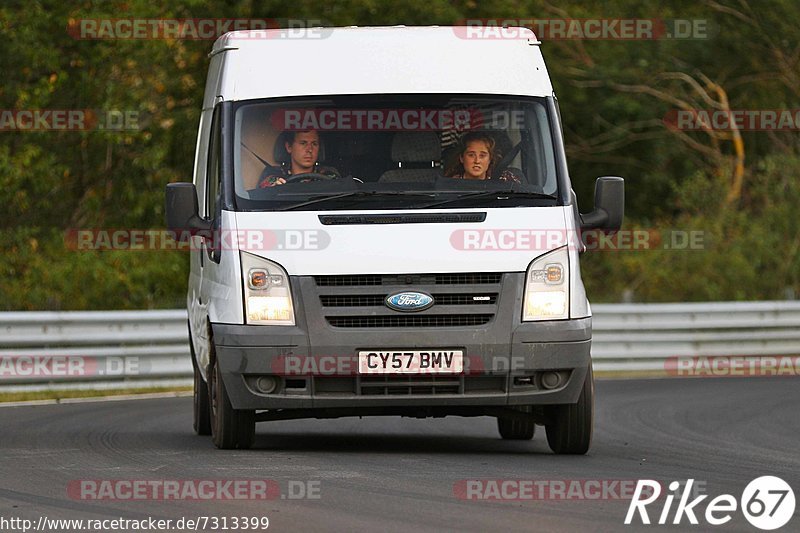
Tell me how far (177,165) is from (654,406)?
1449 cm

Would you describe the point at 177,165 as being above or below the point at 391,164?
below

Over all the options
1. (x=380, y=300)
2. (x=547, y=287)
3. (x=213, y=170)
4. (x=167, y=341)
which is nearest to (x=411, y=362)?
(x=380, y=300)

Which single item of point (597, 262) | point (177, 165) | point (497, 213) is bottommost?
point (597, 262)

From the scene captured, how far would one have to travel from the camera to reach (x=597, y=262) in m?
32.4

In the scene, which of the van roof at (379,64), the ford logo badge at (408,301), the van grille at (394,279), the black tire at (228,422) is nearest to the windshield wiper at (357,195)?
the van grille at (394,279)

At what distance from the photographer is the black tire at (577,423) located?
11555 millimetres

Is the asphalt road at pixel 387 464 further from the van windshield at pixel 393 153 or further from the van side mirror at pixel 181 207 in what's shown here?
the van windshield at pixel 393 153

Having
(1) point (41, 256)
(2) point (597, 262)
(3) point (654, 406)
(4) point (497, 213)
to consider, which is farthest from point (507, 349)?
(2) point (597, 262)

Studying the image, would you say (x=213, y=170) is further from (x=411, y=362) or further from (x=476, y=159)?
(x=411, y=362)

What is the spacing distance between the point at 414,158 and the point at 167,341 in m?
9.06

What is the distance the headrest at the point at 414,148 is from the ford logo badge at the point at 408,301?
1058 millimetres

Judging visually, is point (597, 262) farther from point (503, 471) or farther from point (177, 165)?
point (503, 471)

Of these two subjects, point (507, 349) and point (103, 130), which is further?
point (103, 130)

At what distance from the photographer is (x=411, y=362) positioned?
11000 millimetres
